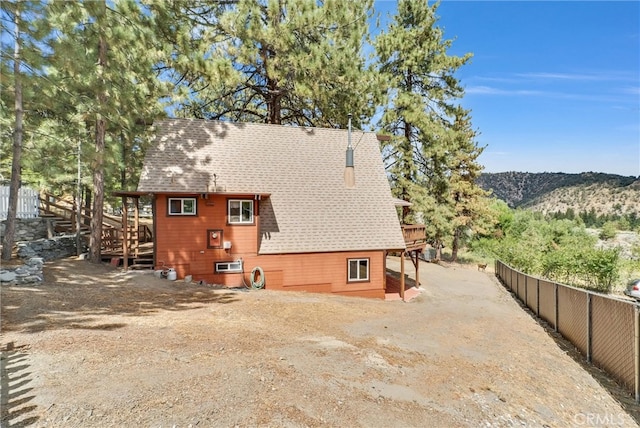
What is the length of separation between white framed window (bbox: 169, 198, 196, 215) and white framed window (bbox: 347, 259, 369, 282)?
8361 millimetres

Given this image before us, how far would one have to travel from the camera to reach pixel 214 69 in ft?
56.6

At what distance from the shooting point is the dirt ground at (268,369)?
4664mm

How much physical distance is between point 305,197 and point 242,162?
3.87m

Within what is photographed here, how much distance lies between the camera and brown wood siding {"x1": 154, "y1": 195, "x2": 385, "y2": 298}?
15586 millimetres

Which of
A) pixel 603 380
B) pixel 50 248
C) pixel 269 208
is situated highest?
pixel 269 208

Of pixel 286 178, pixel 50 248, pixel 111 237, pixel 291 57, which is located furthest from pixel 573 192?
pixel 50 248

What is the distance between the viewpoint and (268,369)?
6020mm

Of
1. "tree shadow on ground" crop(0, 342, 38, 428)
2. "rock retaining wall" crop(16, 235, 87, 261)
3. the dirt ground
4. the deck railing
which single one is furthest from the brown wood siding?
"tree shadow on ground" crop(0, 342, 38, 428)

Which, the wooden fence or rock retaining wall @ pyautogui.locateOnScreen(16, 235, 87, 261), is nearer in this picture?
rock retaining wall @ pyautogui.locateOnScreen(16, 235, 87, 261)

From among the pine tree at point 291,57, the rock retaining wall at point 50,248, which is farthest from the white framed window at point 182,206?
the pine tree at point 291,57

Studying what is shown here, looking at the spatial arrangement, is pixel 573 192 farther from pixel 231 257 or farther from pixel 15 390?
pixel 15 390

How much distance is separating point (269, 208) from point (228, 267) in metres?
3.66

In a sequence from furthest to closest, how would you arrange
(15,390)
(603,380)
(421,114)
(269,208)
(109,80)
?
(421,114), (269,208), (109,80), (603,380), (15,390)

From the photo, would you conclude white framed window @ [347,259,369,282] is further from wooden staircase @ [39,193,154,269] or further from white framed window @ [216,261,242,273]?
wooden staircase @ [39,193,154,269]
